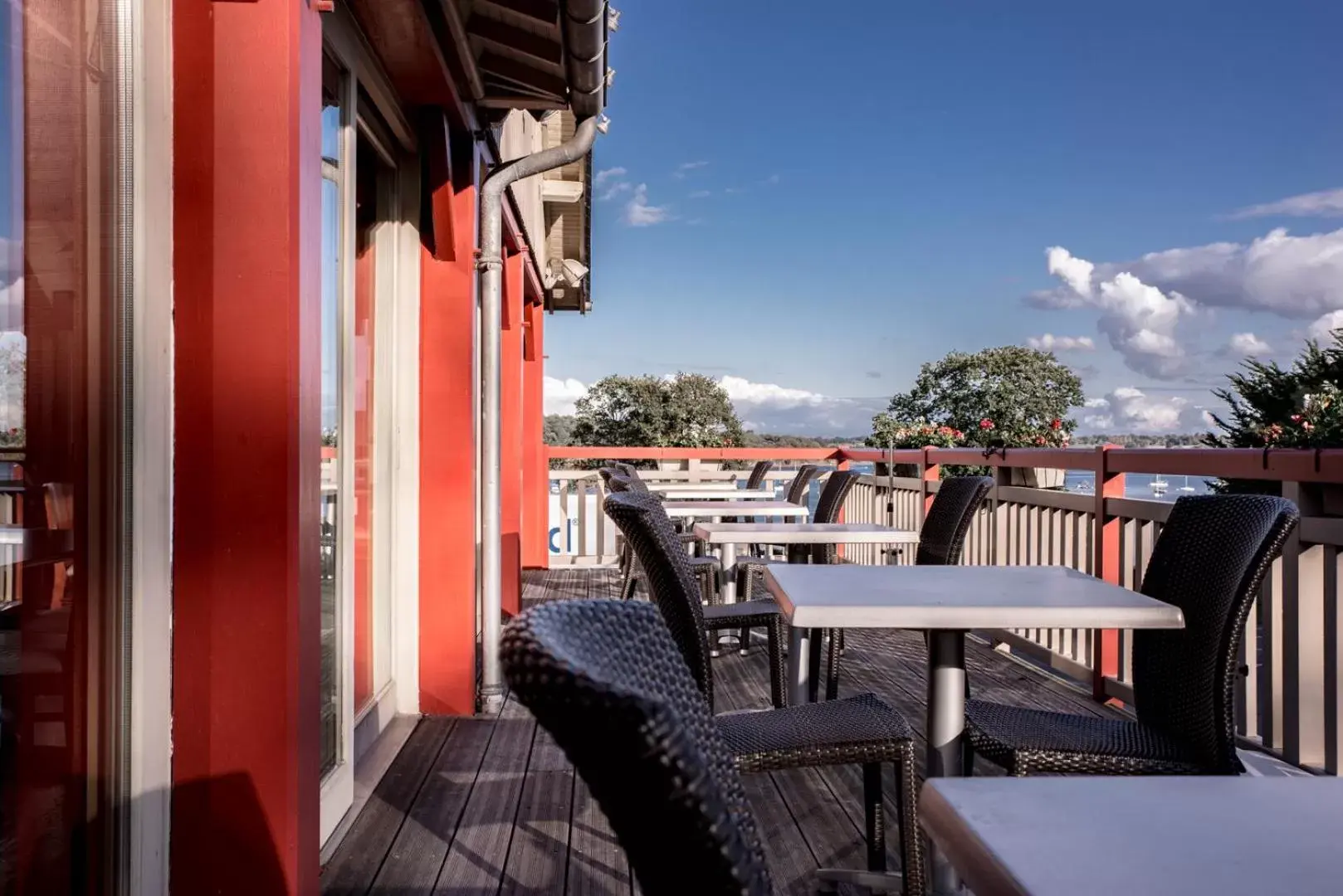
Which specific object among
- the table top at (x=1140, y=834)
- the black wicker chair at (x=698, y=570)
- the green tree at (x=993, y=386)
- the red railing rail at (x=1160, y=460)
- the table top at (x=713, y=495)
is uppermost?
the green tree at (x=993, y=386)

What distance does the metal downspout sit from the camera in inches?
150

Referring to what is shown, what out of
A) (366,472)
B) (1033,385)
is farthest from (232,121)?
(1033,385)

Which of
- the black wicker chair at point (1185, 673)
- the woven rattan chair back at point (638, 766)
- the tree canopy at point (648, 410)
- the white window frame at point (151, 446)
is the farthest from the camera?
the tree canopy at point (648, 410)

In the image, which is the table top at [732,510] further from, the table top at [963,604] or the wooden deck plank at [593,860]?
the table top at [963,604]

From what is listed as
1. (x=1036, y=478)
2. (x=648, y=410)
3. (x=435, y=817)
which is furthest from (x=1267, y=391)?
(x=648, y=410)

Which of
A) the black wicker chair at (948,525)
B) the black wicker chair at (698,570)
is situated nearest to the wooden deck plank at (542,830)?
the black wicker chair at (948,525)

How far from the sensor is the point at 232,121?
1612 millimetres

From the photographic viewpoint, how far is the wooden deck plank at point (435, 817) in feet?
7.31

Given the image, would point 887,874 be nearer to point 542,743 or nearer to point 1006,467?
point 542,743

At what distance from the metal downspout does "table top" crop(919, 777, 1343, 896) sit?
3.07 m

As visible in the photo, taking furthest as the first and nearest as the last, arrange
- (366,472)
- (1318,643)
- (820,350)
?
(820,350) < (366,472) < (1318,643)

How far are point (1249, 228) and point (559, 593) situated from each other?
66.2m

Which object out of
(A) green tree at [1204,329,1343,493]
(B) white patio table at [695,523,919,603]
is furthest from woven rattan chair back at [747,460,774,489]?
(A) green tree at [1204,329,1343,493]

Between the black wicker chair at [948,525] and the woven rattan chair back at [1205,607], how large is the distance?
1253 millimetres
